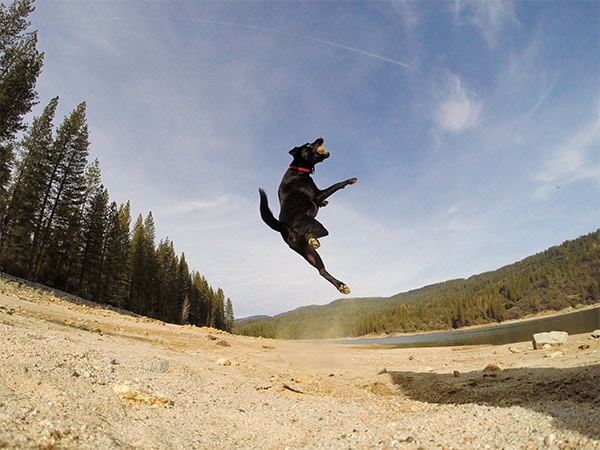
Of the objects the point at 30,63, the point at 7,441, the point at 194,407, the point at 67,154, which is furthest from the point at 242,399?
the point at 67,154

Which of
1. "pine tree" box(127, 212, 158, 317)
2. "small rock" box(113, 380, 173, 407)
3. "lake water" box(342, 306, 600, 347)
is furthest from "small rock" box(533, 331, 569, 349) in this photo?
"pine tree" box(127, 212, 158, 317)

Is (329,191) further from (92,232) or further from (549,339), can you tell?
(92,232)

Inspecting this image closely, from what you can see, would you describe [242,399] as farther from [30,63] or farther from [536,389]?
[30,63]

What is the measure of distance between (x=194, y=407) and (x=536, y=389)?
4721mm

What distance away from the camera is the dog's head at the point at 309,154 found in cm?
586

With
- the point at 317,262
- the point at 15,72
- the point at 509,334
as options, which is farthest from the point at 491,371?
the point at 509,334

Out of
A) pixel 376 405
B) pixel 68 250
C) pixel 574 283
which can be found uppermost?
pixel 574 283

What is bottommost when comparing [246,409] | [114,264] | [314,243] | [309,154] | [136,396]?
[246,409]

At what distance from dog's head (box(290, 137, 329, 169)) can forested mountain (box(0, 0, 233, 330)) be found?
21683 mm

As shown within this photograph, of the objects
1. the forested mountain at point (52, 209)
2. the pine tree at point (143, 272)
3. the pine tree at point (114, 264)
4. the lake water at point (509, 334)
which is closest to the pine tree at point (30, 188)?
the forested mountain at point (52, 209)

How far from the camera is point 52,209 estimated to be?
28.5 metres

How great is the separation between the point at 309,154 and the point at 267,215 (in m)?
1.24

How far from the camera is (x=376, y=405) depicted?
567cm

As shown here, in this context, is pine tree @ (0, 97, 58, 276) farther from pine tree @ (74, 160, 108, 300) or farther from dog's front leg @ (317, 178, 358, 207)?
dog's front leg @ (317, 178, 358, 207)
